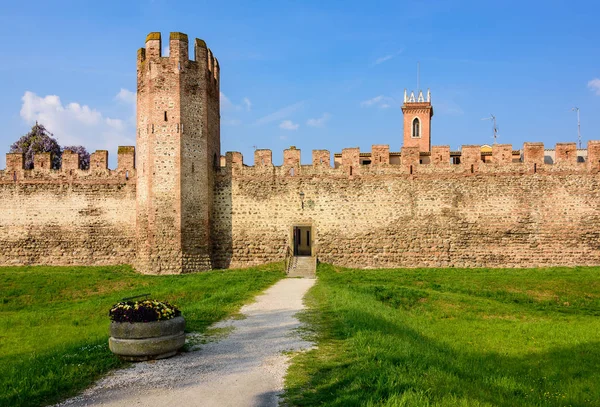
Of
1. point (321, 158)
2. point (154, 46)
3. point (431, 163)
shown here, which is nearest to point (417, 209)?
point (431, 163)

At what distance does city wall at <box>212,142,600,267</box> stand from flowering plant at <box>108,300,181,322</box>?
1865 cm

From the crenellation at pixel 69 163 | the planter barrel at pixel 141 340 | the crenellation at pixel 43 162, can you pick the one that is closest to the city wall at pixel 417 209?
the crenellation at pixel 69 163

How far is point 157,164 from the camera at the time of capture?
2500 centimetres

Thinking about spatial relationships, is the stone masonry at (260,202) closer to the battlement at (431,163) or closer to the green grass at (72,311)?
the battlement at (431,163)

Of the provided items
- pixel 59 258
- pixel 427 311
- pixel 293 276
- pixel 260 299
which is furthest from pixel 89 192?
pixel 427 311

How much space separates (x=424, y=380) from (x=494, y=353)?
201 inches

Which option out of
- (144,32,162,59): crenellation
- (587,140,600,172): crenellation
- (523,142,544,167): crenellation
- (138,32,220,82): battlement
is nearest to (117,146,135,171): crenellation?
(138,32,220,82): battlement

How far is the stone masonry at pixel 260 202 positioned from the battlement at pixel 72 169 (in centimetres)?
6

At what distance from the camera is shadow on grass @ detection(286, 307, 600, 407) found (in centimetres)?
603

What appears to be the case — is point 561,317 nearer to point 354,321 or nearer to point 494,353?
point 494,353

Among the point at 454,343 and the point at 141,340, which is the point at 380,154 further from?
the point at 141,340

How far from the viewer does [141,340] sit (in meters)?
7.89

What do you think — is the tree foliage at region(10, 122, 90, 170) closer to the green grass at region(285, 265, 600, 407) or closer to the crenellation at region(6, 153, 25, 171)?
the crenellation at region(6, 153, 25, 171)

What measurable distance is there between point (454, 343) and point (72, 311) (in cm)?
1166
